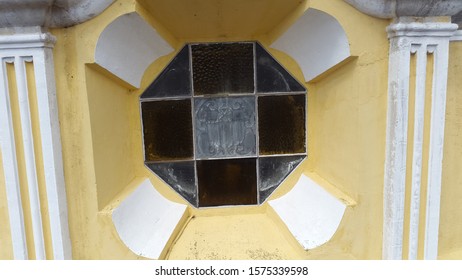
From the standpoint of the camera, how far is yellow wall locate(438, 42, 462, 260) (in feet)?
5.11

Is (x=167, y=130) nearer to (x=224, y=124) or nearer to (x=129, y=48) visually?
(x=224, y=124)

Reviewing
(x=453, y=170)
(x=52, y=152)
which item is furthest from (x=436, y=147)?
(x=52, y=152)

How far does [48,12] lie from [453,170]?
234cm

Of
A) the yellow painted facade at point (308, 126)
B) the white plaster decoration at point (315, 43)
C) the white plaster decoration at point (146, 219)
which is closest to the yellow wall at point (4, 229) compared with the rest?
the yellow painted facade at point (308, 126)

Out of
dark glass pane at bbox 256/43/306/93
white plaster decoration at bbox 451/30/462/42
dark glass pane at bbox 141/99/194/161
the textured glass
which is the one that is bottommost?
the textured glass

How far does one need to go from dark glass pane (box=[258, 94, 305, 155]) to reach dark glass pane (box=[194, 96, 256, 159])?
77 millimetres

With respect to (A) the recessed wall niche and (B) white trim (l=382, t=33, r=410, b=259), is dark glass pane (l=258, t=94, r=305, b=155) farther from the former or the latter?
(B) white trim (l=382, t=33, r=410, b=259)

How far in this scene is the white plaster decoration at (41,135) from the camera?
1367 millimetres

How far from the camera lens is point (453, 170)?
1.64 m

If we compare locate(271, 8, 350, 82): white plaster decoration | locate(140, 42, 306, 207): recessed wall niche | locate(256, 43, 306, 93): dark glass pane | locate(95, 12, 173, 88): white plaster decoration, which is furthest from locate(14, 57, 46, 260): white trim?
locate(271, 8, 350, 82): white plaster decoration

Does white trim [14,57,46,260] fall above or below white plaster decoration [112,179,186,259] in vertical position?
above

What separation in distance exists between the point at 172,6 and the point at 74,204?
1.22 meters

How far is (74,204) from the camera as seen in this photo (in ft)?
5.11

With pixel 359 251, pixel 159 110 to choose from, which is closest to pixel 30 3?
pixel 159 110
